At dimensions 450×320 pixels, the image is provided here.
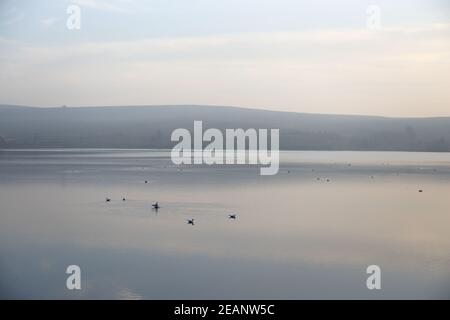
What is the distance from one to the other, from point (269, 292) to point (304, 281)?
78 centimetres

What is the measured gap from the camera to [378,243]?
46.1ft

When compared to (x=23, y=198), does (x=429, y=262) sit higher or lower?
lower

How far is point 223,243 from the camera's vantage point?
13398mm

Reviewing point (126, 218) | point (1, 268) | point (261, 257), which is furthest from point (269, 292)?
point (126, 218)

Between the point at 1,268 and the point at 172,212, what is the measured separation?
7697mm

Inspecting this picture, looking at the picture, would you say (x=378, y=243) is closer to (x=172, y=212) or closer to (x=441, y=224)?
(x=441, y=224)

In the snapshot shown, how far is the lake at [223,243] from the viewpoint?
9.80m

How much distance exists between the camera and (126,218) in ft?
55.9

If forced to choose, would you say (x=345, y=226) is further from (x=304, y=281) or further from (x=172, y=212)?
(x=304, y=281)

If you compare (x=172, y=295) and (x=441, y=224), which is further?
(x=441, y=224)

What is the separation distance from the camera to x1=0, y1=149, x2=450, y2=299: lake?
386 inches
